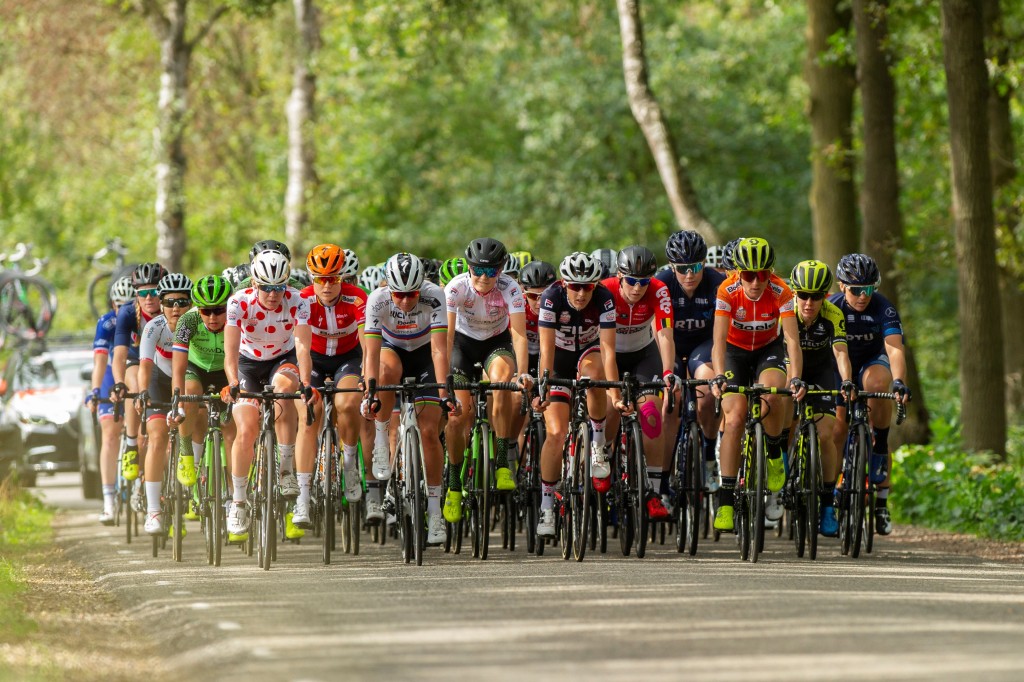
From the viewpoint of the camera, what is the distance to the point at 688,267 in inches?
551

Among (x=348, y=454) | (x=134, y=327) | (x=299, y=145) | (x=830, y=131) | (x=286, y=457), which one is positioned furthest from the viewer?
(x=299, y=145)

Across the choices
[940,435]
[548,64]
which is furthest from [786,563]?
[548,64]

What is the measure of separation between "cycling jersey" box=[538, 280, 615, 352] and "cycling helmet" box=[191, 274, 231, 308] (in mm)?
2438

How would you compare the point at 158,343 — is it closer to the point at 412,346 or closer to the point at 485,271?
the point at 412,346

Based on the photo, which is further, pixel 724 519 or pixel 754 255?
pixel 754 255

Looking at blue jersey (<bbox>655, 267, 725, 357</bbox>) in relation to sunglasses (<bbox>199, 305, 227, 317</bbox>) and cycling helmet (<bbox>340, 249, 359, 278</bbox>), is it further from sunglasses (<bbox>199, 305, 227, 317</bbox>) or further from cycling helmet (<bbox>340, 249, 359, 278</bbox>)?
sunglasses (<bbox>199, 305, 227, 317</bbox>)

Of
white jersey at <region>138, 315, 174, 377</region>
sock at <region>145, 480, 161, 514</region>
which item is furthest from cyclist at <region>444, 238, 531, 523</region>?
sock at <region>145, 480, 161, 514</region>

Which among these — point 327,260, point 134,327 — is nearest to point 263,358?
point 327,260

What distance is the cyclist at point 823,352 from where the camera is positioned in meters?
13.0

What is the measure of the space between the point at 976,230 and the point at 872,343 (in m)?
4.10

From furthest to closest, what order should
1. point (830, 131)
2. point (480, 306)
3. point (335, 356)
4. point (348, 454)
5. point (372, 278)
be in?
point (830, 131) → point (372, 278) → point (335, 356) → point (480, 306) → point (348, 454)

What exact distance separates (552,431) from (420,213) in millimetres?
29177

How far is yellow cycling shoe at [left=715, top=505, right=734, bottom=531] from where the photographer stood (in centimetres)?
1264

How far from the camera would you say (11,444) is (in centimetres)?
2062
